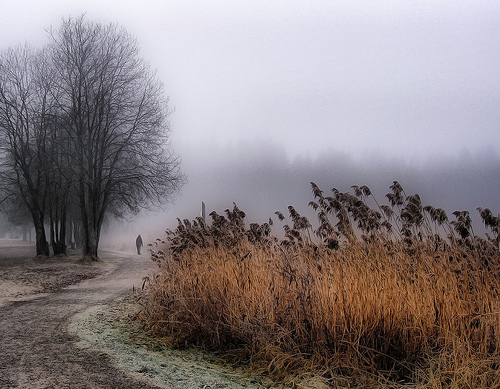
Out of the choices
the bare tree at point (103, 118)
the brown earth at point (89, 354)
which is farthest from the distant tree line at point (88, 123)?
the brown earth at point (89, 354)

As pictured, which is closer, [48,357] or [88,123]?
[48,357]

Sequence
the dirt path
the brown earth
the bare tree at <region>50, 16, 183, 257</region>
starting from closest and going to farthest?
the dirt path → the brown earth → the bare tree at <region>50, 16, 183, 257</region>

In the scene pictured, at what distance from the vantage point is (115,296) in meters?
10.1

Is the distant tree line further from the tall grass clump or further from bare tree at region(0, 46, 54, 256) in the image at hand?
the tall grass clump

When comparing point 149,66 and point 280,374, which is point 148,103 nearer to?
point 149,66

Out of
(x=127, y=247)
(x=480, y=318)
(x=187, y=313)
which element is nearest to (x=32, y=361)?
(x=187, y=313)

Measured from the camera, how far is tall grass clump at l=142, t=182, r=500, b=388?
4.71 m

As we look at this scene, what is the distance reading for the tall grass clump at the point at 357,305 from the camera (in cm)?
471

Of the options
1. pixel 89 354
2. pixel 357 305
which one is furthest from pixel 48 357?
pixel 357 305

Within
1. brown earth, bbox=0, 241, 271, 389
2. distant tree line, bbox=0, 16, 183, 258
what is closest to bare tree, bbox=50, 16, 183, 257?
distant tree line, bbox=0, 16, 183, 258

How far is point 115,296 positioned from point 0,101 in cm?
1741

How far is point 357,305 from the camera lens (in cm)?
488

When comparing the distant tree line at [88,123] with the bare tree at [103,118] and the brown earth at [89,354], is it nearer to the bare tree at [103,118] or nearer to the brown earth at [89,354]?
the bare tree at [103,118]

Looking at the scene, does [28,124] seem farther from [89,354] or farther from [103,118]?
[89,354]
